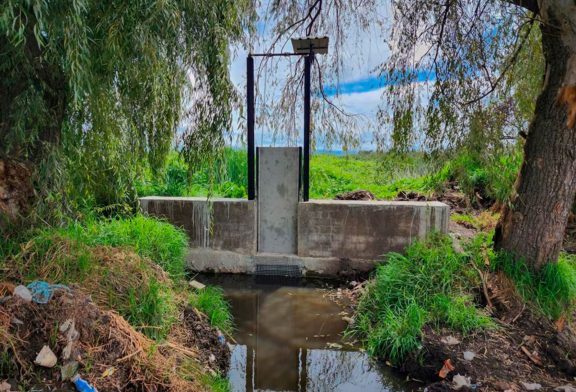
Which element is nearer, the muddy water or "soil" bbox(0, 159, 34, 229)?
"soil" bbox(0, 159, 34, 229)

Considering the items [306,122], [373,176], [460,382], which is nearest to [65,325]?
[460,382]

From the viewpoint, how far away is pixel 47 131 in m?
3.27

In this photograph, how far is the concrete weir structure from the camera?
18.7 feet

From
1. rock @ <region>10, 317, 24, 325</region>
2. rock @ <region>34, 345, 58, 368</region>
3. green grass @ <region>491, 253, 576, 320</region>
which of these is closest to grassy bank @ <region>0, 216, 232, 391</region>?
rock @ <region>10, 317, 24, 325</region>

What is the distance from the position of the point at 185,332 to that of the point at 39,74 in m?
2.29

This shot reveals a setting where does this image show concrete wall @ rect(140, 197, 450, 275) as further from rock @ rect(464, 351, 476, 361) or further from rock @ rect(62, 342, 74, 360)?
rock @ rect(62, 342, 74, 360)

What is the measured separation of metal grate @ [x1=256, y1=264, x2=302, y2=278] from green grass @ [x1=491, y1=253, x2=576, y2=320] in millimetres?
2629

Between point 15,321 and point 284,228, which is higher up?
point 15,321

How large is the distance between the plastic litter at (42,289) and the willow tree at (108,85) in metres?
0.85

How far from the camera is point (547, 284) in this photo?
4219mm

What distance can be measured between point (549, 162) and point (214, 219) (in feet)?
13.5

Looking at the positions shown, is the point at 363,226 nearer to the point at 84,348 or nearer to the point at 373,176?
the point at 373,176

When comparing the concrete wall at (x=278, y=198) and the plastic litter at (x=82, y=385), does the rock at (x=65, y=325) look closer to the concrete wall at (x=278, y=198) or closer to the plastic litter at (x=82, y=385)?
the plastic litter at (x=82, y=385)

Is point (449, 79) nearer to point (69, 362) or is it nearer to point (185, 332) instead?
point (185, 332)
